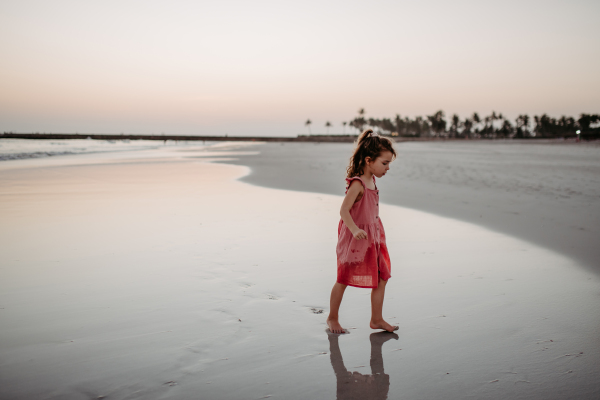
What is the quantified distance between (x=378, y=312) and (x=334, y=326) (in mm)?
330

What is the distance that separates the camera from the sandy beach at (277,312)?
2271mm

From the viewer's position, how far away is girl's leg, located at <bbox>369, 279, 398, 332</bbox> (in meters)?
2.90

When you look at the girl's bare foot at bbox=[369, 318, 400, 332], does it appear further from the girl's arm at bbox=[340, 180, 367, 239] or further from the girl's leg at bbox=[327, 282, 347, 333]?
the girl's arm at bbox=[340, 180, 367, 239]

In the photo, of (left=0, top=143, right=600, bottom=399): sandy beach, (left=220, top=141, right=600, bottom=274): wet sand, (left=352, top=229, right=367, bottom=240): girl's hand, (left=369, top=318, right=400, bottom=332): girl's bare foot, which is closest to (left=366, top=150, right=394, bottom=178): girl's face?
(left=352, top=229, right=367, bottom=240): girl's hand

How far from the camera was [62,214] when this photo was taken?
7.06 metres

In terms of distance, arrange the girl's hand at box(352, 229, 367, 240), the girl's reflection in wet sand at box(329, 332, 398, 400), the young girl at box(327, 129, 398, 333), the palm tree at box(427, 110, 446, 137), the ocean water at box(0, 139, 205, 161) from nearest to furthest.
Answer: the girl's reflection in wet sand at box(329, 332, 398, 400), the girl's hand at box(352, 229, 367, 240), the young girl at box(327, 129, 398, 333), the ocean water at box(0, 139, 205, 161), the palm tree at box(427, 110, 446, 137)

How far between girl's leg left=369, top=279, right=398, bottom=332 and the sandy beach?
0.06 m

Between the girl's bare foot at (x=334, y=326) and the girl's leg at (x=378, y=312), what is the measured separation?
230 mm

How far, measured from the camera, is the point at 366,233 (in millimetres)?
2961

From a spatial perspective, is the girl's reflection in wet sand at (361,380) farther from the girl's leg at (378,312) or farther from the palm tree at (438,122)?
the palm tree at (438,122)

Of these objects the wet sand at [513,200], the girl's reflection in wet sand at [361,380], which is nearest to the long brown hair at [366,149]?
the girl's reflection in wet sand at [361,380]

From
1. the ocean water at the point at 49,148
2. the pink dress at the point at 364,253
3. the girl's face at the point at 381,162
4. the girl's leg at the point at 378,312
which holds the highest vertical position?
the ocean water at the point at 49,148

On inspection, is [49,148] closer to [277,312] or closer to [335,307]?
[277,312]

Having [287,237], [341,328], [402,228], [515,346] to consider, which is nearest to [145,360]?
[341,328]
